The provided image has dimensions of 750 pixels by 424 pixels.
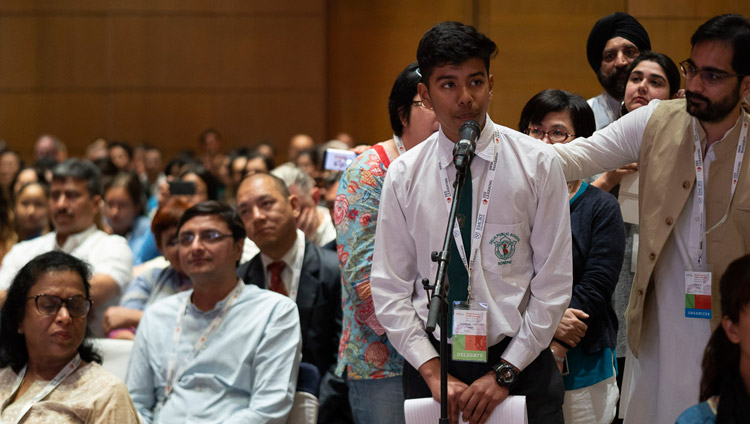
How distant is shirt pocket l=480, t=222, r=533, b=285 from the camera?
213cm

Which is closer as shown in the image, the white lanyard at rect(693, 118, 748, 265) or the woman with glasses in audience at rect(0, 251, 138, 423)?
the white lanyard at rect(693, 118, 748, 265)

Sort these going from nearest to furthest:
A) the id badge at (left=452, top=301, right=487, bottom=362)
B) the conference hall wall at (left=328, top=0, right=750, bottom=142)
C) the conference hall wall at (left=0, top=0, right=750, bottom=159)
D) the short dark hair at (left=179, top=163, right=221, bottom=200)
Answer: the id badge at (left=452, top=301, right=487, bottom=362), the conference hall wall at (left=328, top=0, right=750, bottom=142), the short dark hair at (left=179, top=163, right=221, bottom=200), the conference hall wall at (left=0, top=0, right=750, bottom=159)

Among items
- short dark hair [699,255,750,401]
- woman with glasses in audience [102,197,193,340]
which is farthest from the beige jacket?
woman with glasses in audience [102,197,193,340]

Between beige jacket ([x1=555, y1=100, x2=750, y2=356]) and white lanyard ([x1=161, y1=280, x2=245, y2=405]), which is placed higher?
beige jacket ([x1=555, y1=100, x2=750, y2=356])

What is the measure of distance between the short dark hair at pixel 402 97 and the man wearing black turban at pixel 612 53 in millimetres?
811

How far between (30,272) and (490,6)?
185cm

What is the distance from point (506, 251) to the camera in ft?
7.01

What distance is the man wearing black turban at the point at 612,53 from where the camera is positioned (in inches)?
124

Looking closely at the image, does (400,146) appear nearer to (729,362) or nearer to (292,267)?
(292,267)

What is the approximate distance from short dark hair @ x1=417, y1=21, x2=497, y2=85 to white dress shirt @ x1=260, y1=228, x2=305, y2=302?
1.51m

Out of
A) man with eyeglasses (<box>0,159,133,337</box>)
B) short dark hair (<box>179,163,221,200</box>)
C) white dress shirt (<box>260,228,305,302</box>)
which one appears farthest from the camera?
short dark hair (<box>179,163,221,200</box>)

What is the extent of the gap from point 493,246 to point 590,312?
0.62m

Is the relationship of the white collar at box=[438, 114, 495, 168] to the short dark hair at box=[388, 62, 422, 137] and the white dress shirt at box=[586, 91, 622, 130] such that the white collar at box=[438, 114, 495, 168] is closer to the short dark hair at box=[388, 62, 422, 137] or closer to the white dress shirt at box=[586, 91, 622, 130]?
the short dark hair at box=[388, 62, 422, 137]

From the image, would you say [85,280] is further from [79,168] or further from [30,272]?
[79,168]
